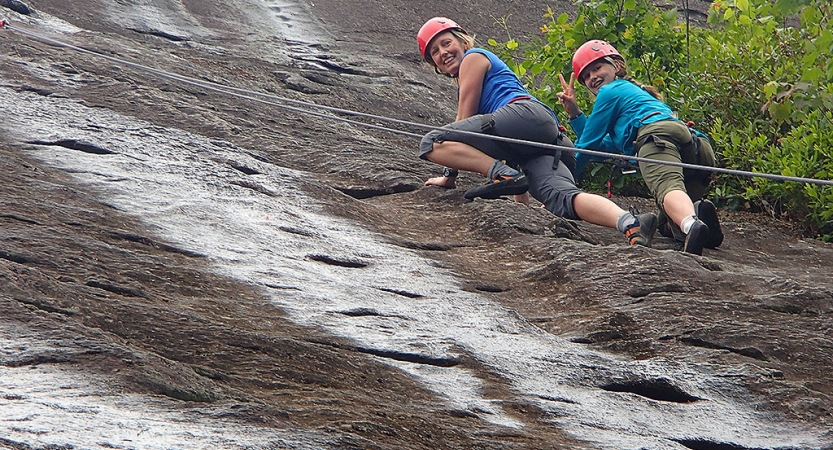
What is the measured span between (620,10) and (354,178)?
374cm

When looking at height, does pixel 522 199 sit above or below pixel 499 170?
below

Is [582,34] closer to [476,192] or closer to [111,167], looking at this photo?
[476,192]

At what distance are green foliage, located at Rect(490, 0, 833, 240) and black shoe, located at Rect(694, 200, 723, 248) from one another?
154 cm

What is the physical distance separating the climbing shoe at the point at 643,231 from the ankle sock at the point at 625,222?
2 centimetres

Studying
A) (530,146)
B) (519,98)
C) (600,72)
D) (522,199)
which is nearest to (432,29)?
(519,98)

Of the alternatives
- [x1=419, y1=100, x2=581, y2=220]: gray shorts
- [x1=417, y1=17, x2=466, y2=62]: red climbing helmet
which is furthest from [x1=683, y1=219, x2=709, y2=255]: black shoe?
[x1=417, y1=17, x2=466, y2=62]: red climbing helmet

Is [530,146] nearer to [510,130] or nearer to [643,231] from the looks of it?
[510,130]

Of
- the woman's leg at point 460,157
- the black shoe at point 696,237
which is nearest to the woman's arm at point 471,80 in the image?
the woman's leg at point 460,157

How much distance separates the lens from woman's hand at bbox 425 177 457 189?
7.32 meters

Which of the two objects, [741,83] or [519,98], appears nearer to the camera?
[519,98]

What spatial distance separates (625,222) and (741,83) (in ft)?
12.2

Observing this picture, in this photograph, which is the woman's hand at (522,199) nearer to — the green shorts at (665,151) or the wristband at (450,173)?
the wristband at (450,173)

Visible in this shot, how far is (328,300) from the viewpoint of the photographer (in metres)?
4.89

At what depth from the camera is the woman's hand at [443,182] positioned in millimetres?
7320
